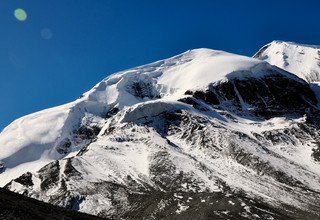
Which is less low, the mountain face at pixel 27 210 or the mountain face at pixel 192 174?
the mountain face at pixel 27 210

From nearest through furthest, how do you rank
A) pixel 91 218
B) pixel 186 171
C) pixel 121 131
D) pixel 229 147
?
1. pixel 91 218
2. pixel 186 171
3. pixel 229 147
4. pixel 121 131

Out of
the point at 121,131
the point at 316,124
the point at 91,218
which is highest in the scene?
the point at 91,218

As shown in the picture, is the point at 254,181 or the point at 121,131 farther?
the point at 121,131

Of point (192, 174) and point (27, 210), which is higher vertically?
point (27, 210)

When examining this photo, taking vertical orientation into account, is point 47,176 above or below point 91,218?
below

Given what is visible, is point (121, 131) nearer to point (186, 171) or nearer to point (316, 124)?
point (186, 171)

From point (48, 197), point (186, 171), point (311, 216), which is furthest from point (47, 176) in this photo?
point (311, 216)

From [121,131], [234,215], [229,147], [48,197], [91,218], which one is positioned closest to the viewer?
[91,218]

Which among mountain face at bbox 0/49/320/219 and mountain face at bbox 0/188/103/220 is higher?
mountain face at bbox 0/188/103/220

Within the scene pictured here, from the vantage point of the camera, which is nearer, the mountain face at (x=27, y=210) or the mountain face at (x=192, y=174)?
the mountain face at (x=27, y=210)

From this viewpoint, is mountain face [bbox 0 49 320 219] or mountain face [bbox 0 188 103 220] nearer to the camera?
mountain face [bbox 0 188 103 220]

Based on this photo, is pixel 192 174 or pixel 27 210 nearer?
pixel 27 210
